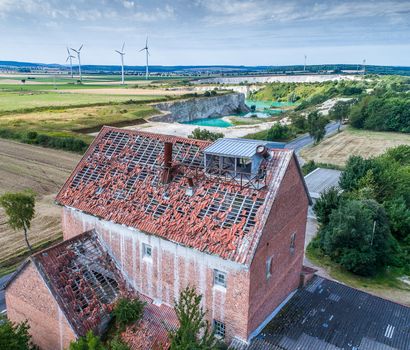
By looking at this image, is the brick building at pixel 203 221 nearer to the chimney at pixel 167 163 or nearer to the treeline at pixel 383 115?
the chimney at pixel 167 163

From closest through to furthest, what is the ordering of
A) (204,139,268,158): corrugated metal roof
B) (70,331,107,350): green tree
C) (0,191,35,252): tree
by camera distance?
(70,331,107,350): green tree, (204,139,268,158): corrugated metal roof, (0,191,35,252): tree

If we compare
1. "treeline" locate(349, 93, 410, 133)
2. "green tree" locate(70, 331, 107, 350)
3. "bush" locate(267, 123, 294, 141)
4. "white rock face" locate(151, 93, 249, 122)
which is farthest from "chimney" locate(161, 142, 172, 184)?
"treeline" locate(349, 93, 410, 133)

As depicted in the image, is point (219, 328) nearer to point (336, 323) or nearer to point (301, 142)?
point (336, 323)

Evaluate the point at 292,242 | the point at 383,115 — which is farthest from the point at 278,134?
the point at 292,242

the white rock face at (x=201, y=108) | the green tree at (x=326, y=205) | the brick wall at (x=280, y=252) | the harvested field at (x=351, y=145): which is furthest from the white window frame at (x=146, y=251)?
the white rock face at (x=201, y=108)

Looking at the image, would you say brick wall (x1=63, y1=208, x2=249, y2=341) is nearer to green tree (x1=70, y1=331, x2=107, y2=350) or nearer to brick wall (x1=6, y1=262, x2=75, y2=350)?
brick wall (x1=6, y1=262, x2=75, y2=350)
